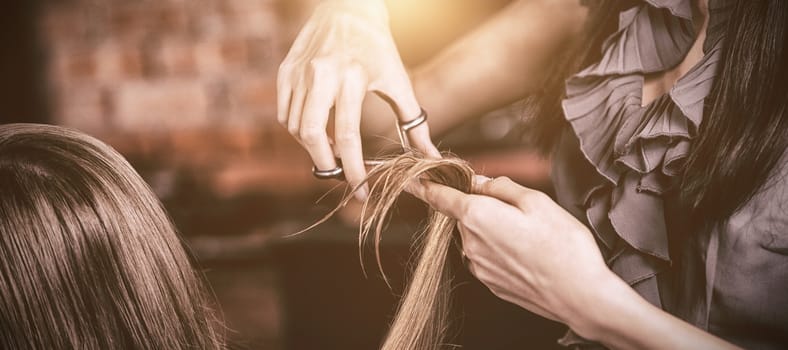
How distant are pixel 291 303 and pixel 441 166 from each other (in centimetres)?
33

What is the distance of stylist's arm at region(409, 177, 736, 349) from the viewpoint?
0.67 metres

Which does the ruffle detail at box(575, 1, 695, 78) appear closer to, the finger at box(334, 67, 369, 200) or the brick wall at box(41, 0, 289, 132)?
the finger at box(334, 67, 369, 200)

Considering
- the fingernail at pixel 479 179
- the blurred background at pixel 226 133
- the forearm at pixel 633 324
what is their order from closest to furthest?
the forearm at pixel 633 324, the fingernail at pixel 479 179, the blurred background at pixel 226 133

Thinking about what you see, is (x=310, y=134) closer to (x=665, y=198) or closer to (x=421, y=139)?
(x=421, y=139)

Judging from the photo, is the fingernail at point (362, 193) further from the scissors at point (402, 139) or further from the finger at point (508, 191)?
the finger at point (508, 191)

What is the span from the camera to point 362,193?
0.83 m

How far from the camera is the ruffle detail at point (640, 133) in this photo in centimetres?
71

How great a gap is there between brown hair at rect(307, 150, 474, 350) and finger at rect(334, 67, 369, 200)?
3cm

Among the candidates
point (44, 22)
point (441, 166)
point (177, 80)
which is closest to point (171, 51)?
point (177, 80)

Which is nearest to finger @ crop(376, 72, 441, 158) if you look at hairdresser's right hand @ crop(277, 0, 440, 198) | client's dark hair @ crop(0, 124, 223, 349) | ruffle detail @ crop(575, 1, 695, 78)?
hairdresser's right hand @ crop(277, 0, 440, 198)

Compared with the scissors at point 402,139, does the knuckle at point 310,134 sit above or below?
above

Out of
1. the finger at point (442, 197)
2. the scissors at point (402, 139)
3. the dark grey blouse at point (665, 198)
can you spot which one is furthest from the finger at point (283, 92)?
the dark grey blouse at point (665, 198)

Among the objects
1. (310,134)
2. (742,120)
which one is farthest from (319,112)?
(742,120)

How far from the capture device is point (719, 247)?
69 cm
